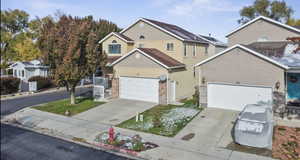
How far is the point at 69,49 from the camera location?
1727cm

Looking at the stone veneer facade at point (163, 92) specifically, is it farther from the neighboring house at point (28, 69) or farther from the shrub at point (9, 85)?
the neighboring house at point (28, 69)

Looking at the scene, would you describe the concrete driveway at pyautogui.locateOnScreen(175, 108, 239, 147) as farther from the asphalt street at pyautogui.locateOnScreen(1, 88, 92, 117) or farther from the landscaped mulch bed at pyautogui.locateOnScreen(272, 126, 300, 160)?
the asphalt street at pyautogui.locateOnScreen(1, 88, 92, 117)

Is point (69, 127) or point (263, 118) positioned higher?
point (263, 118)

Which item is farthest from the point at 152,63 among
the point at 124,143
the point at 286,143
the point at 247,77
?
the point at 286,143

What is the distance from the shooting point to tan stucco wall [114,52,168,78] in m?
20.3

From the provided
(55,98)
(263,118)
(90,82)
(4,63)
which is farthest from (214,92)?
(4,63)

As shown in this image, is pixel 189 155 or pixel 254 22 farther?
pixel 254 22

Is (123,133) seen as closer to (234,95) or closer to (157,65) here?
(157,65)

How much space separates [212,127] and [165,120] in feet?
10.1

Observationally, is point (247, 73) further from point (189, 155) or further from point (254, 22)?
point (254, 22)

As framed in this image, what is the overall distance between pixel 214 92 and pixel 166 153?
879cm

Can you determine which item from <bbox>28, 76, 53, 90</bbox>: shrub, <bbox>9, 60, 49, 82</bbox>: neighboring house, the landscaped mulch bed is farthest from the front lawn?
<bbox>9, 60, 49, 82</bbox>: neighboring house

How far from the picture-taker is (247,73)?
16.3 meters

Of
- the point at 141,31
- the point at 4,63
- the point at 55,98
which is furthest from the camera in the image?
the point at 4,63
